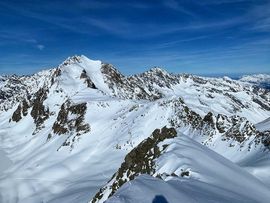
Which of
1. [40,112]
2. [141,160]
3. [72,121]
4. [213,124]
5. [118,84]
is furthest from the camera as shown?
[118,84]

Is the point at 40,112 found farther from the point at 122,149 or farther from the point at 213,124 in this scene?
the point at 213,124

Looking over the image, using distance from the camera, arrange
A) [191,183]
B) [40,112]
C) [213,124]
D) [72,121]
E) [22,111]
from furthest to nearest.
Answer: [22,111] → [40,112] → [72,121] → [213,124] → [191,183]

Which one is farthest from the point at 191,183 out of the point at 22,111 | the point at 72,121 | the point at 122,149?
the point at 22,111

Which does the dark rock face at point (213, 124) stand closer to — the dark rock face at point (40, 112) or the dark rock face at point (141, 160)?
the dark rock face at point (141, 160)

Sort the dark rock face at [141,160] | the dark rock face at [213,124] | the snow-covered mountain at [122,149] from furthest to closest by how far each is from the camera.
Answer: the dark rock face at [213,124] → the dark rock face at [141,160] → the snow-covered mountain at [122,149]

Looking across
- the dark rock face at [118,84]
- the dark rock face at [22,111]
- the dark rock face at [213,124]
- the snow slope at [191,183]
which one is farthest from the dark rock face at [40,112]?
the snow slope at [191,183]

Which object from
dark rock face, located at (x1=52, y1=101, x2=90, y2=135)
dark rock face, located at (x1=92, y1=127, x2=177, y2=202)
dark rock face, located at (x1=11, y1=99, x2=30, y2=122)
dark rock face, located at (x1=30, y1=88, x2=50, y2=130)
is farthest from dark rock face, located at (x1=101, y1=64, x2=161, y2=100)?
dark rock face, located at (x1=92, y1=127, x2=177, y2=202)

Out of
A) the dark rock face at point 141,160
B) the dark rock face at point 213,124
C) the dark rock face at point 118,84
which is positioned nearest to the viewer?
the dark rock face at point 141,160
